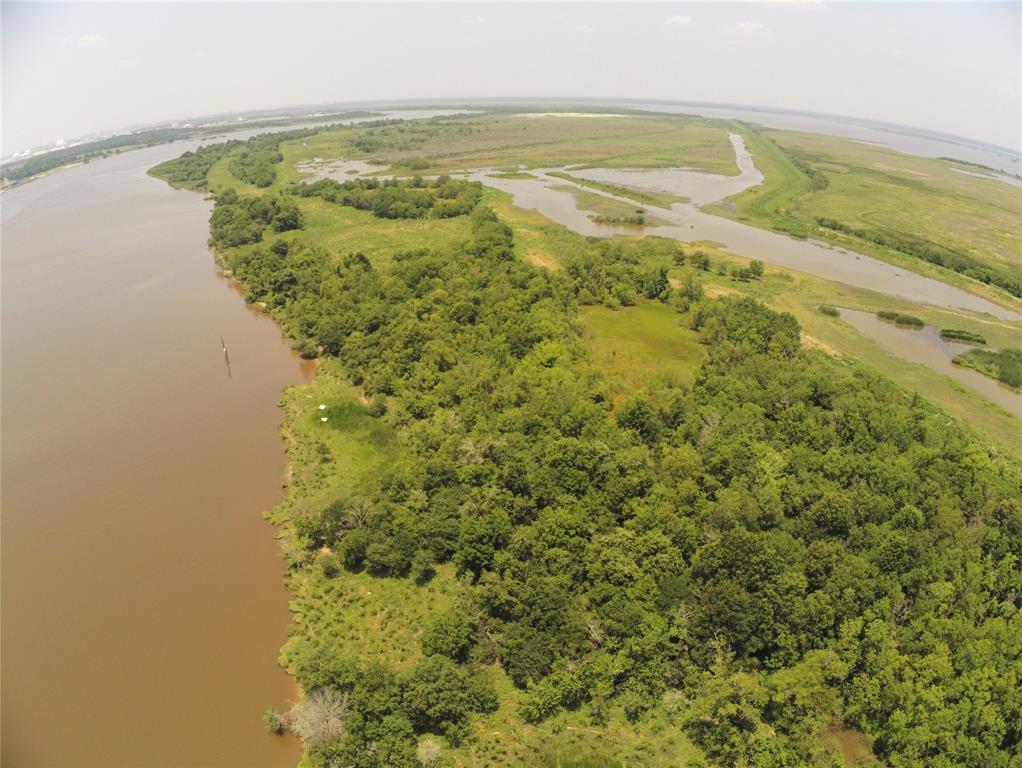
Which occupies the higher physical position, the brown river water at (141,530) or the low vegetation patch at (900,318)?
the low vegetation patch at (900,318)

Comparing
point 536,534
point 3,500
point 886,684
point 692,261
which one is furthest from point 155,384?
point 692,261

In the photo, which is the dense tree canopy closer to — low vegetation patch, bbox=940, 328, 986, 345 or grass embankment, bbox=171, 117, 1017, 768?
grass embankment, bbox=171, 117, 1017, 768

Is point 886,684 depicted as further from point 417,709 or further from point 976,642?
point 417,709

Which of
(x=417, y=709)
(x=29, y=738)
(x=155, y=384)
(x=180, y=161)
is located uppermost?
(x=180, y=161)

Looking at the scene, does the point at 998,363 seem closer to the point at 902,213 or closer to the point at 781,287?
the point at 781,287

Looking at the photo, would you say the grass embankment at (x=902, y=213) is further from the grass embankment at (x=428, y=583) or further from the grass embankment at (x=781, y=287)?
the grass embankment at (x=428, y=583)

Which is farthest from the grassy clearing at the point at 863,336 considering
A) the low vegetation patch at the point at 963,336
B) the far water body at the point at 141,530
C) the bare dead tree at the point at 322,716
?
the far water body at the point at 141,530
